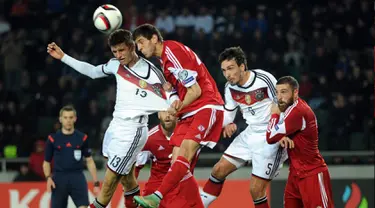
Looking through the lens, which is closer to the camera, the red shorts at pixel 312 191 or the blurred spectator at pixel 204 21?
the red shorts at pixel 312 191

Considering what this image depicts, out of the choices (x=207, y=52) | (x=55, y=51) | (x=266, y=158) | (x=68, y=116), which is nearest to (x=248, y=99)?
(x=266, y=158)

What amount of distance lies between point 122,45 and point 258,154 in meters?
1.99

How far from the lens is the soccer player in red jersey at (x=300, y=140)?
8.21m

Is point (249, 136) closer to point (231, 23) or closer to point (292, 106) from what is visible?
point (292, 106)

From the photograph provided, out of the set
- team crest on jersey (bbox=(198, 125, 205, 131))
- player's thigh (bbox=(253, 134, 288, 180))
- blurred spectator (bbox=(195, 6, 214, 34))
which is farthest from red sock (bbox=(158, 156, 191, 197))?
blurred spectator (bbox=(195, 6, 214, 34))

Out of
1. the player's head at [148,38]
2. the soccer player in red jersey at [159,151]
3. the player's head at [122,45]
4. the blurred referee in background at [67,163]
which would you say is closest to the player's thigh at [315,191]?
the soccer player in red jersey at [159,151]

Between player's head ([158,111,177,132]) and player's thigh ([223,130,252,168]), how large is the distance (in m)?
0.80

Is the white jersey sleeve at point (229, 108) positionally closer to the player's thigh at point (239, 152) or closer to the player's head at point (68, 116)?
the player's thigh at point (239, 152)

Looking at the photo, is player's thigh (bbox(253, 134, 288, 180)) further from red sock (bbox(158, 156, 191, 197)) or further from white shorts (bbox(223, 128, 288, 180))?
red sock (bbox(158, 156, 191, 197))

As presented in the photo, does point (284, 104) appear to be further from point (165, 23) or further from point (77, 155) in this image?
point (165, 23)

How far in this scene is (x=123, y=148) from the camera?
8.48 m

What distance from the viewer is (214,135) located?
27.0 feet

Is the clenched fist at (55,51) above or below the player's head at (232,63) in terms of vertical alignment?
above

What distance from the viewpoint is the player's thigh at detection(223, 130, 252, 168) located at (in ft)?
30.6
